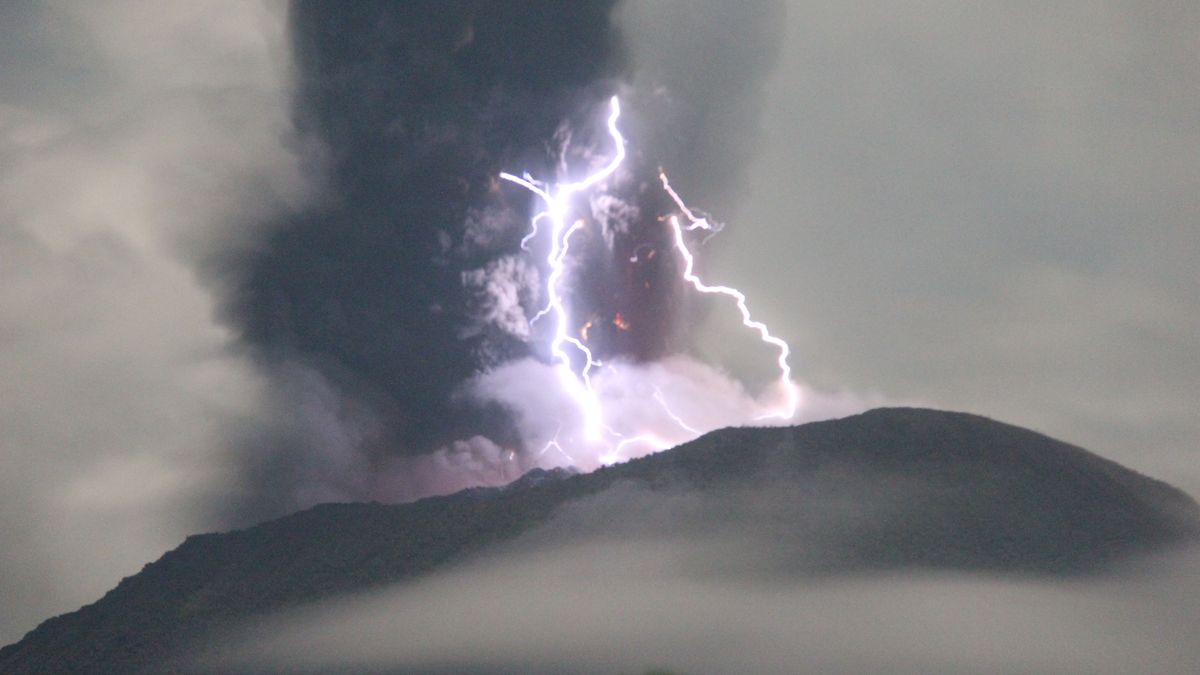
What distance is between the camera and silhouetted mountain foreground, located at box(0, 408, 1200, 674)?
44.9 m

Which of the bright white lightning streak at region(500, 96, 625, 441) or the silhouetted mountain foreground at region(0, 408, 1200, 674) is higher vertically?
the bright white lightning streak at region(500, 96, 625, 441)

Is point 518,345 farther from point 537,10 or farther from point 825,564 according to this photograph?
point 825,564

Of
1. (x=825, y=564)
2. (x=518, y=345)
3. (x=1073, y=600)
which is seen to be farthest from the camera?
(x=518, y=345)

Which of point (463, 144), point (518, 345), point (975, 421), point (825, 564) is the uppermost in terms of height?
point (463, 144)

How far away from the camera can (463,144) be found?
63.5 meters

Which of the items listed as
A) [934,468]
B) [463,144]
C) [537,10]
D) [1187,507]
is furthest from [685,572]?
[537,10]

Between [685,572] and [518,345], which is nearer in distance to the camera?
[685,572]

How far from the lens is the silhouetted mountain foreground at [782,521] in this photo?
44.9 meters

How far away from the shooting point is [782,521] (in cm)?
4728

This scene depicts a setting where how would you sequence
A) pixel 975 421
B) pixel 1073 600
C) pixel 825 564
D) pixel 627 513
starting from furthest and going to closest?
1. pixel 975 421
2. pixel 627 513
3. pixel 825 564
4. pixel 1073 600

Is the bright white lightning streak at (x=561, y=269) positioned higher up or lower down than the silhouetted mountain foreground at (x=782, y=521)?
higher up

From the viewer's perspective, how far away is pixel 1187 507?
50344 millimetres

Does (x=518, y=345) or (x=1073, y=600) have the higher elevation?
(x=518, y=345)

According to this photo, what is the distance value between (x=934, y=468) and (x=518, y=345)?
19.7 metres
